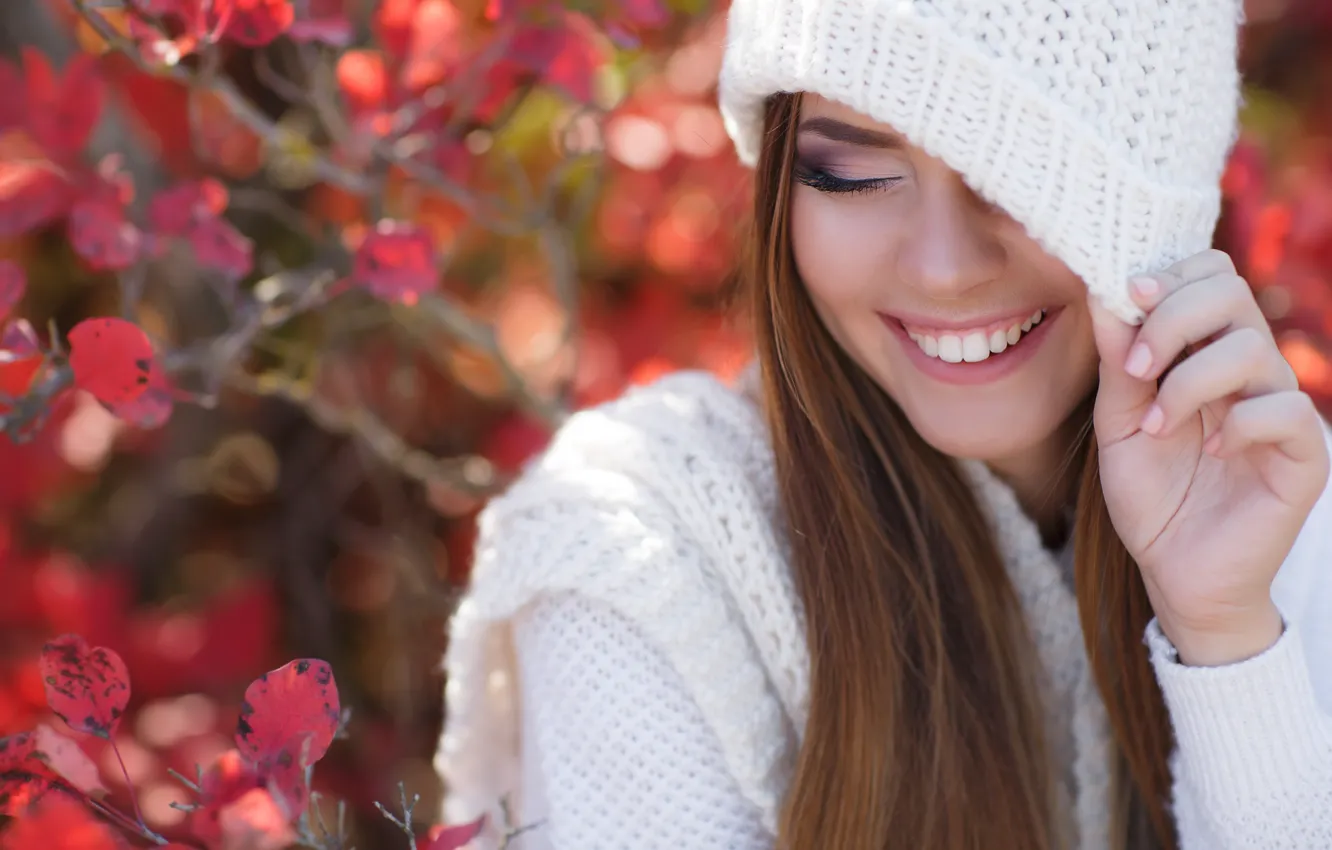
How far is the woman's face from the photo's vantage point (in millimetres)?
1127

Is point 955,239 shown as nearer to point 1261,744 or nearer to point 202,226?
point 1261,744

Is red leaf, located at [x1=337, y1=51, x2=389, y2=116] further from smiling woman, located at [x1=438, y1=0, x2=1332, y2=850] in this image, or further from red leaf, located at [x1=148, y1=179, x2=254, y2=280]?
Answer: smiling woman, located at [x1=438, y1=0, x2=1332, y2=850]

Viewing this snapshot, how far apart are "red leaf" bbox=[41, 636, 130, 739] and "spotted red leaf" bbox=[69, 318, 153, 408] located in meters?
0.27

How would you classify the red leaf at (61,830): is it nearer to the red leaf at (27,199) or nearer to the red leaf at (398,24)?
the red leaf at (27,199)

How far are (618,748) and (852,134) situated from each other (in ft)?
2.09

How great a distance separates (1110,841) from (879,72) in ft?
2.98

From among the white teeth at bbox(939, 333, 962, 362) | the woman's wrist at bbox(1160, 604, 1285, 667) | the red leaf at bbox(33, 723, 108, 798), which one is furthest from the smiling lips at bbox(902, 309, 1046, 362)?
the red leaf at bbox(33, 723, 108, 798)

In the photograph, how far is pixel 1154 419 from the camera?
42.8 inches

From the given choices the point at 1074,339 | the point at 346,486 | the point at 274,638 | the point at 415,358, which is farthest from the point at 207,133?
the point at 1074,339

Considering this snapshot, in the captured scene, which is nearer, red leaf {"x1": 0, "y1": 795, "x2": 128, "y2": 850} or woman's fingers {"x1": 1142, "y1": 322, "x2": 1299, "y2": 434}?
red leaf {"x1": 0, "y1": 795, "x2": 128, "y2": 850}

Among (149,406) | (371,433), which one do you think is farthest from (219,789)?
(371,433)

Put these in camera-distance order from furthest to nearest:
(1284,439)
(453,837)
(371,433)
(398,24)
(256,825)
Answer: (371,433)
(398,24)
(1284,439)
(453,837)
(256,825)

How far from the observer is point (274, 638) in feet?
6.91

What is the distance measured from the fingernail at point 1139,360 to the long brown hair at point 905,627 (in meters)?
0.25
